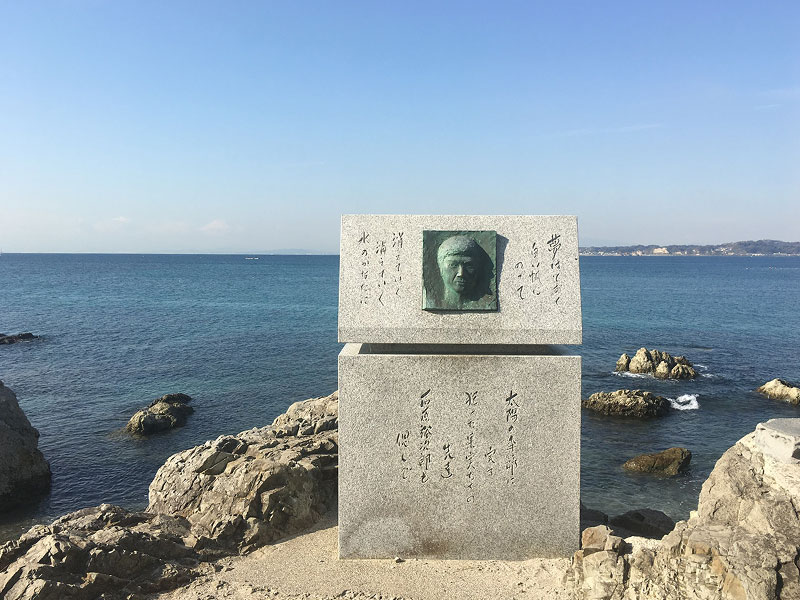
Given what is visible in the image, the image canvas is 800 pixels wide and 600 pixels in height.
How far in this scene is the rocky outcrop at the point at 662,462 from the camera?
15062 millimetres

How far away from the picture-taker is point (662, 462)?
1524 cm

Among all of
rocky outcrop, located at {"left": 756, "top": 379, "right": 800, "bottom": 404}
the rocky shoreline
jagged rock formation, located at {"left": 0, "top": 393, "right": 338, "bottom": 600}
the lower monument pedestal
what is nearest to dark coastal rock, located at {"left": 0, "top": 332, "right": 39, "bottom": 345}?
jagged rock formation, located at {"left": 0, "top": 393, "right": 338, "bottom": 600}

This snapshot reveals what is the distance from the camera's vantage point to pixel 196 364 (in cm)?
2823

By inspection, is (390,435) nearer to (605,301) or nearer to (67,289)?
(605,301)

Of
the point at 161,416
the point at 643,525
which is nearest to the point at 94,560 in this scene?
the point at 643,525

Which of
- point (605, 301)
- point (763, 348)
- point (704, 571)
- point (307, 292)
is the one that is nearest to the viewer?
point (704, 571)

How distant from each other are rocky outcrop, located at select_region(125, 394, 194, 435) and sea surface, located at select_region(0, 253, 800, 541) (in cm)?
45

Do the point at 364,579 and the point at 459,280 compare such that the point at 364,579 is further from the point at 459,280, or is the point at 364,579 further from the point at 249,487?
the point at 459,280

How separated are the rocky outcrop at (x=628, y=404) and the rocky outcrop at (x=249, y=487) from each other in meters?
14.5

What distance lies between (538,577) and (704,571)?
77.8 inches

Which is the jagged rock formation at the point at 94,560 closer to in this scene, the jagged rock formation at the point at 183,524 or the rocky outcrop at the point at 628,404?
the jagged rock formation at the point at 183,524

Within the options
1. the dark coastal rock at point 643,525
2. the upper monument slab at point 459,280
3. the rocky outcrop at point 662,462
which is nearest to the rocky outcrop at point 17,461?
the upper monument slab at point 459,280

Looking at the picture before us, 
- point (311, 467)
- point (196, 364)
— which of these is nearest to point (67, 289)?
point (196, 364)

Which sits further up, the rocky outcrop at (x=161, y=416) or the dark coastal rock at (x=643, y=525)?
the dark coastal rock at (x=643, y=525)
